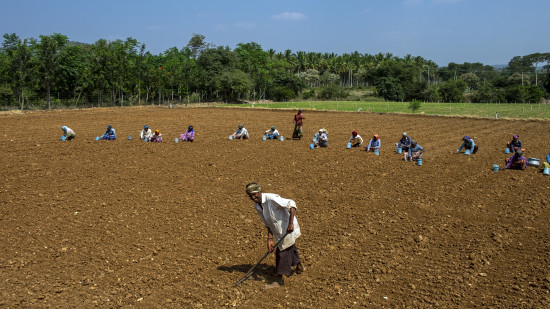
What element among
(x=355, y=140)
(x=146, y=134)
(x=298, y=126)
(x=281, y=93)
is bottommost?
(x=355, y=140)

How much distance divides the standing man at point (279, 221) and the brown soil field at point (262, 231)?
37cm

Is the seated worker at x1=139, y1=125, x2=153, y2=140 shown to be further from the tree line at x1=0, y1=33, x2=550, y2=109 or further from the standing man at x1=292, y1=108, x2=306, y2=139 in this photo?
the tree line at x1=0, y1=33, x2=550, y2=109

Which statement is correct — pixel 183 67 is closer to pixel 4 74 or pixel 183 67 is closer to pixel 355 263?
pixel 4 74

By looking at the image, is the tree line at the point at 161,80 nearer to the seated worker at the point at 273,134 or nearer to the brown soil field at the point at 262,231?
the seated worker at the point at 273,134

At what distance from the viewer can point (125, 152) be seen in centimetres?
1753

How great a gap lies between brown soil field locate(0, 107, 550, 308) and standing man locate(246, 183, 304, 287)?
1.20 ft

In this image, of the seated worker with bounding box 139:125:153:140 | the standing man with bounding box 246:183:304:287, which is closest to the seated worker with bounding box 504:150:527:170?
the standing man with bounding box 246:183:304:287

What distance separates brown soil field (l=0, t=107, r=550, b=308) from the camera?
6.42 meters

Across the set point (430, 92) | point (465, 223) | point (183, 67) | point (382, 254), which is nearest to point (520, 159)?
point (465, 223)

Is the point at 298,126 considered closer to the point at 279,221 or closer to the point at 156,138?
the point at 156,138

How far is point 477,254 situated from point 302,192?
5.04 metres

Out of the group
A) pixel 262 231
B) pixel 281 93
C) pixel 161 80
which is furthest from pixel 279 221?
pixel 281 93

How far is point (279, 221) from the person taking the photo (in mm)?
6578

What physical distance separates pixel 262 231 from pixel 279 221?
2.41m
